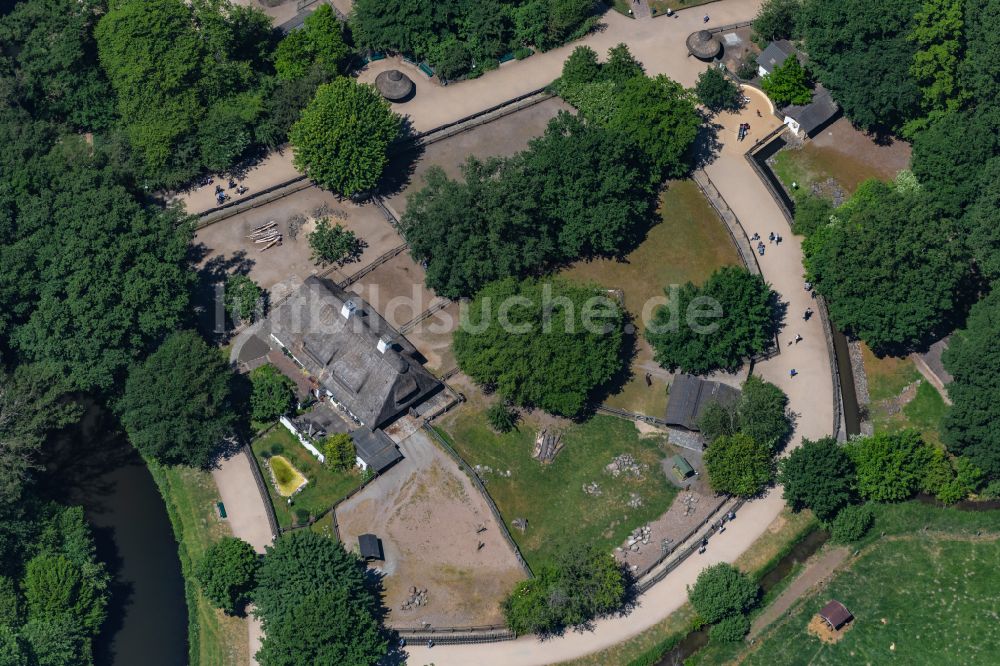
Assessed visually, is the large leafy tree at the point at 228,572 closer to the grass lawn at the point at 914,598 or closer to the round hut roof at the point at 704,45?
the grass lawn at the point at 914,598

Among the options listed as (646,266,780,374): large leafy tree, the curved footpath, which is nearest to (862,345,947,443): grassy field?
the curved footpath

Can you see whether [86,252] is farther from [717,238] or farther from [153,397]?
[717,238]

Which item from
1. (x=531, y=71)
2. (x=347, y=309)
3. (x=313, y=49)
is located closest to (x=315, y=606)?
→ (x=347, y=309)

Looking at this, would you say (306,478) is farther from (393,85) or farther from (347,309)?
(393,85)

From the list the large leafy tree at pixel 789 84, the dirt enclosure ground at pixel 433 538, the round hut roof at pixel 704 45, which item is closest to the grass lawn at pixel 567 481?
the dirt enclosure ground at pixel 433 538

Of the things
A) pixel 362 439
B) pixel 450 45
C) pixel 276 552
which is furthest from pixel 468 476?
pixel 450 45
